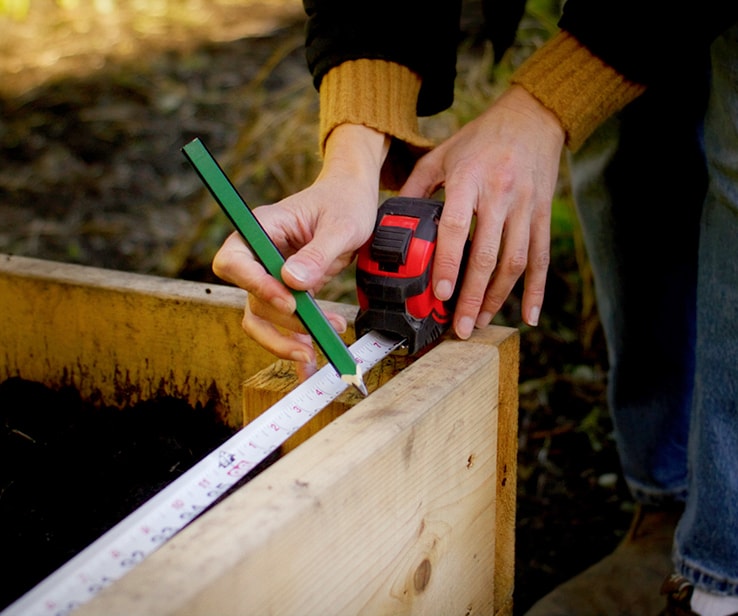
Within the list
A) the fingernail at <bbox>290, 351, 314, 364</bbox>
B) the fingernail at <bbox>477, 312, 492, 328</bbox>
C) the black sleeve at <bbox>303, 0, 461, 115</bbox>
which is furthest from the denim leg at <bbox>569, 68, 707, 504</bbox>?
the fingernail at <bbox>290, 351, 314, 364</bbox>

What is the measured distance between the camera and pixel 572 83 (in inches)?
49.0

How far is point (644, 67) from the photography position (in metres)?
1.26

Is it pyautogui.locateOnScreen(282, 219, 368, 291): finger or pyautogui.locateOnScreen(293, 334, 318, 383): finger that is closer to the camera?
pyautogui.locateOnScreen(282, 219, 368, 291): finger

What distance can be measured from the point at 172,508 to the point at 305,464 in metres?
0.12

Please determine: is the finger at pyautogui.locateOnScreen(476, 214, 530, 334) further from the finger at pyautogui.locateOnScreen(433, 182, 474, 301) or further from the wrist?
the wrist

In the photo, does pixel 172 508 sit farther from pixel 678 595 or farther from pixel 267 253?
pixel 678 595

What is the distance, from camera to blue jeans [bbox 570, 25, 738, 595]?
1255mm

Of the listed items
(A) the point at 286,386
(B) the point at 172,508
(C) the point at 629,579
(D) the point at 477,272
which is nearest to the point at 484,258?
(D) the point at 477,272

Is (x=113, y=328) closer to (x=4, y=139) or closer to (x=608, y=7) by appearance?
(x=608, y=7)

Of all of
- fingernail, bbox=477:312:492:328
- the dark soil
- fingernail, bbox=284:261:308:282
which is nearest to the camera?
fingernail, bbox=284:261:308:282

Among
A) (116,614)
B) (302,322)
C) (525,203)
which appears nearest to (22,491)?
A: (302,322)

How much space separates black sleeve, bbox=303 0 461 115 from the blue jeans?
0.41 metres

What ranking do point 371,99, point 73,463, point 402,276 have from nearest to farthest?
point 402,276
point 73,463
point 371,99

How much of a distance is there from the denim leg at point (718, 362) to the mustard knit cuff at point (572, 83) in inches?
5.6
